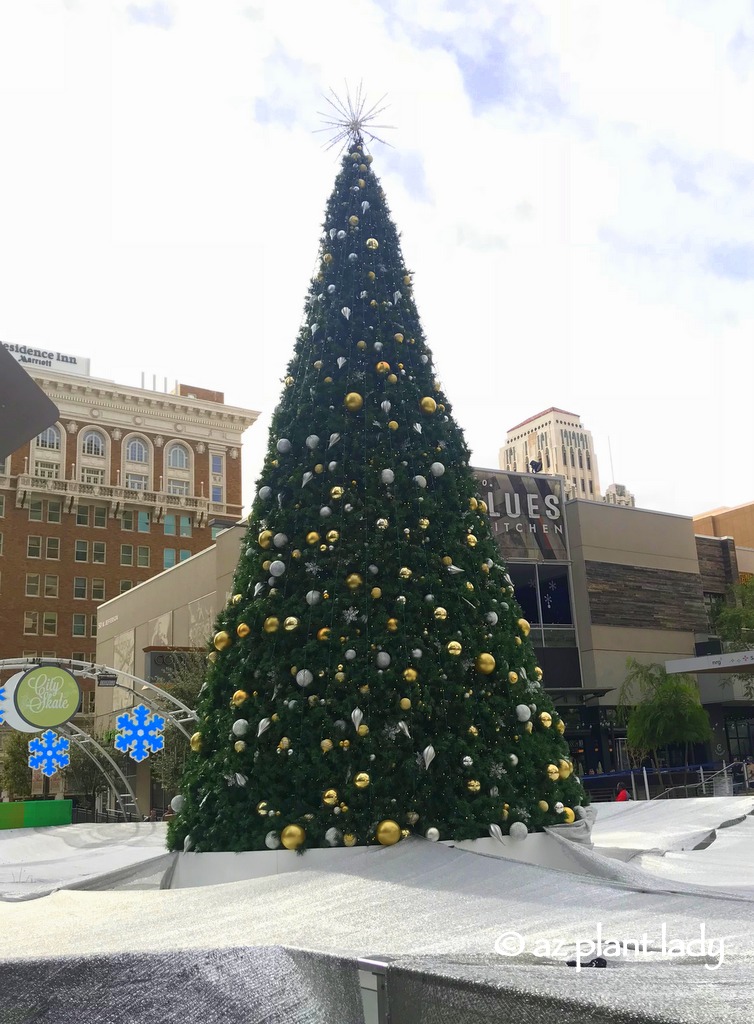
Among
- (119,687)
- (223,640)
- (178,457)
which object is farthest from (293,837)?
(178,457)

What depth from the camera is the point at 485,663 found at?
6625mm

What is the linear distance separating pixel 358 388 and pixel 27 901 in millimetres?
4757

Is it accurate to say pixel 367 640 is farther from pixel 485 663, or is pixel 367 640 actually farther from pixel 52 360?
pixel 52 360

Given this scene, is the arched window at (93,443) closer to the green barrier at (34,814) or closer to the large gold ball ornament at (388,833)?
the green barrier at (34,814)

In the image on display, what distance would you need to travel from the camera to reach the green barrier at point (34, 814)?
19109 millimetres

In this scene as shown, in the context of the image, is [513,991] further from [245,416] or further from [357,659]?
[245,416]

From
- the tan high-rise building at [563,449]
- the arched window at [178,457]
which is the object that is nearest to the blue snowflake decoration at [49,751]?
the arched window at [178,457]

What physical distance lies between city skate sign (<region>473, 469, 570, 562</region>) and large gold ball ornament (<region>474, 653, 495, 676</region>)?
30.8 meters

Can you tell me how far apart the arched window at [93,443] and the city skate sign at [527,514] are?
46742 millimetres

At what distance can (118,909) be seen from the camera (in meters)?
5.04

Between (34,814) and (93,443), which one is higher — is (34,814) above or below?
below

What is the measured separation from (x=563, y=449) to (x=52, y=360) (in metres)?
111

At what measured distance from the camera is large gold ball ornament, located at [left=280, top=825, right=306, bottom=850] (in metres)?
6.01

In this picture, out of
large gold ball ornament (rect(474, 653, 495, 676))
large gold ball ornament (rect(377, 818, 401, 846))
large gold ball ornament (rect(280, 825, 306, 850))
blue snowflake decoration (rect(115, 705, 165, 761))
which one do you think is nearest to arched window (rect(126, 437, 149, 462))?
blue snowflake decoration (rect(115, 705, 165, 761))
